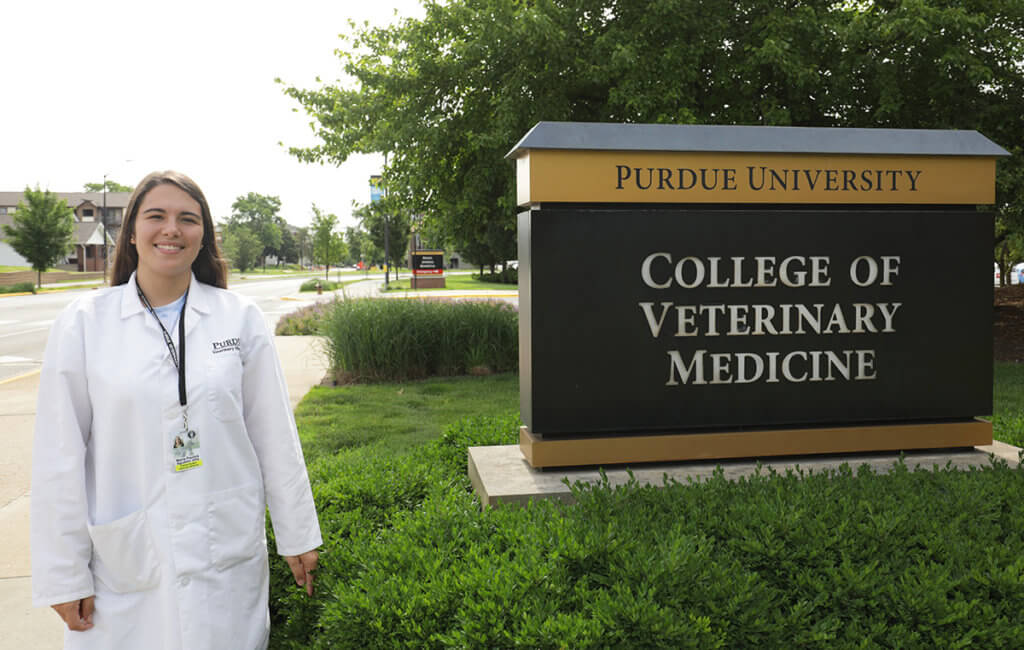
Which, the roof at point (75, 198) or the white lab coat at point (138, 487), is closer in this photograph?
the white lab coat at point (138, 487)

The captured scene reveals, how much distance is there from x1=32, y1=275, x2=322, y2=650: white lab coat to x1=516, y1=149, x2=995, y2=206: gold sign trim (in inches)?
78.2

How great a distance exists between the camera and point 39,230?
4509 cm

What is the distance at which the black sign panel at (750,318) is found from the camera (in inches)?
153

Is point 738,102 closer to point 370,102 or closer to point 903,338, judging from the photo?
point 370,102

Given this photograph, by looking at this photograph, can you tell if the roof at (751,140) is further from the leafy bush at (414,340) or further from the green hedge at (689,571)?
the leafy bush at (414,340)

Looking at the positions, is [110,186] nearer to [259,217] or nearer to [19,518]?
[259,217]

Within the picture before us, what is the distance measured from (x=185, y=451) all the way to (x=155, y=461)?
0.26 feet

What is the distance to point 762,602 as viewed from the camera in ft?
7.99

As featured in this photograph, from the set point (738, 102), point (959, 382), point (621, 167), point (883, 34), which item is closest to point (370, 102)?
point (738, 102)

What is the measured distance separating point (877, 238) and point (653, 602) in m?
2.63

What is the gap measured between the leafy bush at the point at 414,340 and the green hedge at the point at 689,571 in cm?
688

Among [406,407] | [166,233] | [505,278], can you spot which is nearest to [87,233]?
[505,278]

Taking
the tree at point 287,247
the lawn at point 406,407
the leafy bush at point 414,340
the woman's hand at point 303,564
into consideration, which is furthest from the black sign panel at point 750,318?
→ the tree at point 287,247

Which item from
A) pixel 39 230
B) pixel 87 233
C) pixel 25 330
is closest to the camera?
pixel 25 330
